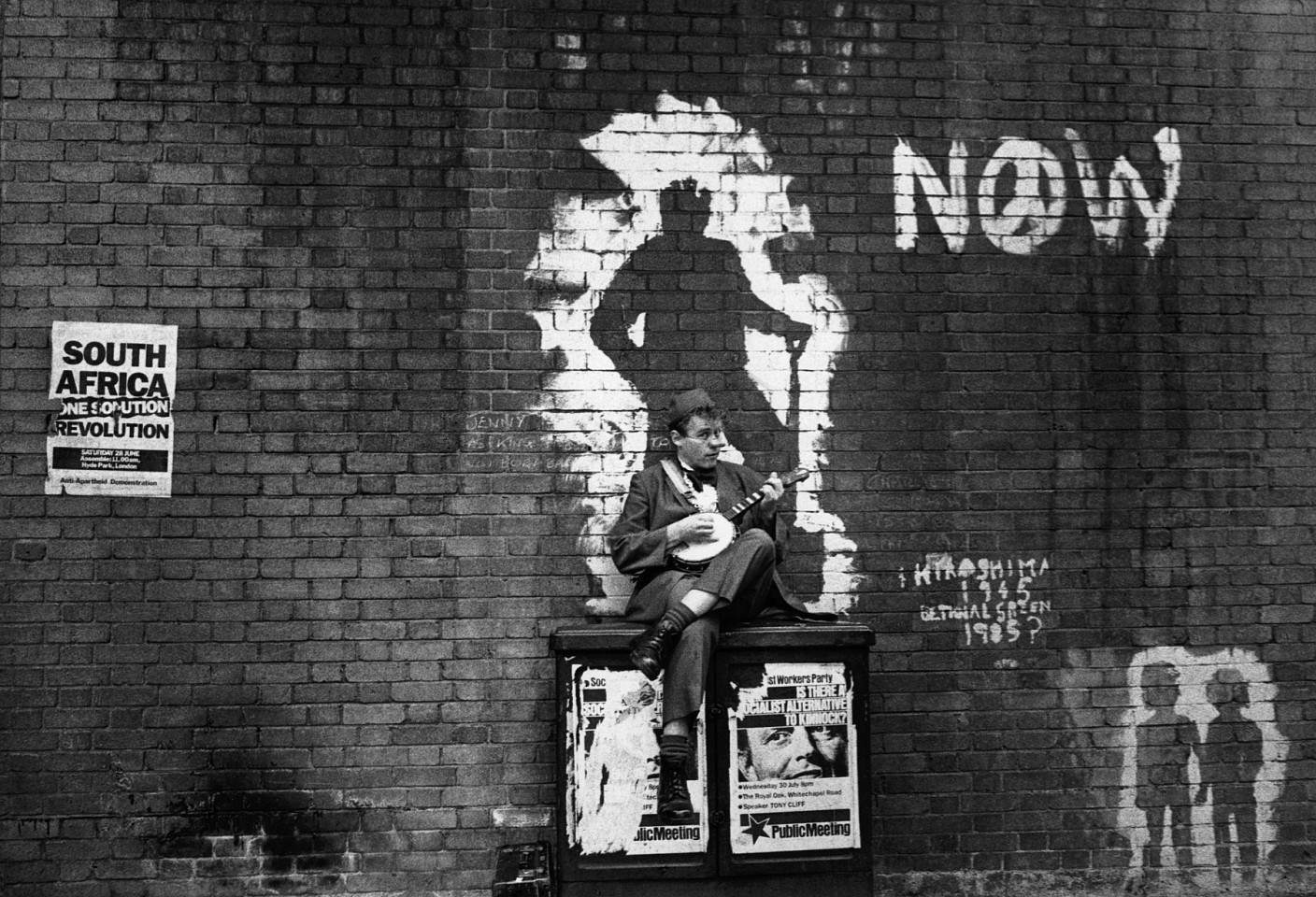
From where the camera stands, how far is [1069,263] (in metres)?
5.36

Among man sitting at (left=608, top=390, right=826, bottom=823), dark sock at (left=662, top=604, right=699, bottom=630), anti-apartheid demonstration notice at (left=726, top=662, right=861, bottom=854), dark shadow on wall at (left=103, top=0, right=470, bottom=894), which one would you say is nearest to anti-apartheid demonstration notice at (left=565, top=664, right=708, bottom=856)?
man sitting at (left=608, top=390, right=826, bottom=823)

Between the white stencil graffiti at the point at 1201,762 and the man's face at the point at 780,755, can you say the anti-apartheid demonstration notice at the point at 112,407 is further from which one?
the white stencil graffiti at the point at 1201,762

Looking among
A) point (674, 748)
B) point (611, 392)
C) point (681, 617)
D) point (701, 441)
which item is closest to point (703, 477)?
point (701, 441)

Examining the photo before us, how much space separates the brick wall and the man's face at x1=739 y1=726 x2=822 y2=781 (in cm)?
90

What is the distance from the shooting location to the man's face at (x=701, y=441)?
4.69m

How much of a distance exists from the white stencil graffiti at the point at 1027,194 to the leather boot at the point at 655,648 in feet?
8.04

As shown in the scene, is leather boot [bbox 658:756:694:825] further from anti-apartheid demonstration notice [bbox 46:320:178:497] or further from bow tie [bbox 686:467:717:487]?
anti-apartheid demonstration notice [bbox 46:320:178:497]

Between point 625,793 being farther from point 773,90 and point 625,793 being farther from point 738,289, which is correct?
point 773,90

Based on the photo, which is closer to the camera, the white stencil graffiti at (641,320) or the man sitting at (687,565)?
the man sitting at (687,565)

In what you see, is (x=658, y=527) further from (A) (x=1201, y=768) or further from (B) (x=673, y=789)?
(A) (x=1201, y=768)

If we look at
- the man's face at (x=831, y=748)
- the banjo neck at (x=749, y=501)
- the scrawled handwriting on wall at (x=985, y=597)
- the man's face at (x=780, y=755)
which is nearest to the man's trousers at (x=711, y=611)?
the banjo neck at (x=749, y=501)

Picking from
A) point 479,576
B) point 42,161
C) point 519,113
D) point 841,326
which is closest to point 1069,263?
point 841,326

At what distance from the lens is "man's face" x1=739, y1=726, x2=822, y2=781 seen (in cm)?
431

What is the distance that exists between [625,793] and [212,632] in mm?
2221
